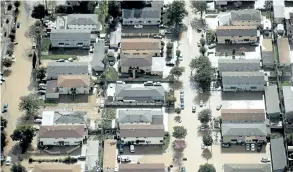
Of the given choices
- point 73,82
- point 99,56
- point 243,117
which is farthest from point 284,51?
point 73,82

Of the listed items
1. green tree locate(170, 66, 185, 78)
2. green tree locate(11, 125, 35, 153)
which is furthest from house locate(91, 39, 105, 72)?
green tree locate(11, 125, 35, 153)

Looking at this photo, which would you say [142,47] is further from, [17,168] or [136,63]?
[17,168]

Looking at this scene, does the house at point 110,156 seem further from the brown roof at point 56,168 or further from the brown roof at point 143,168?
the brown roof at point 56,168

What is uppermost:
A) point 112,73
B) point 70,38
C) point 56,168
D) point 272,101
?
point 70,38

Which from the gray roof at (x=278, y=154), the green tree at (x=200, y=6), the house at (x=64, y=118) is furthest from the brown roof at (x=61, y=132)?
the green tree at (x=200, y=6)

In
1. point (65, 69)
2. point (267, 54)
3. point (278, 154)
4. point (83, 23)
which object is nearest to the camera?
point (278, 154)

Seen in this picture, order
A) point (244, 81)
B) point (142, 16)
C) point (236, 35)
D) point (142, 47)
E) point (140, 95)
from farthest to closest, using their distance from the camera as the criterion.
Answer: point (142, 16) < point (236, 35) < point (142, 47) < point (244, 81) < point (140, 95)
